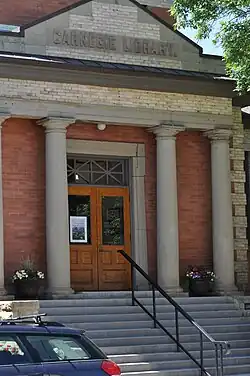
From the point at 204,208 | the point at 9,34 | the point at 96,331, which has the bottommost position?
the point at 96,331

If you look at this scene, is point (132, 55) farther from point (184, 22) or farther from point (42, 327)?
point (42, 327)

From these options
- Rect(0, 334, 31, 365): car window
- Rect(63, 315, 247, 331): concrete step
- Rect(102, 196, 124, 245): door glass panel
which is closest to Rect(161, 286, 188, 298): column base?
Rect(63, 315, 247, 331): concrete step

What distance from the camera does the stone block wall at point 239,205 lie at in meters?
18.9

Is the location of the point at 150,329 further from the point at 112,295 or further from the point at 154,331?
the point at 112,295

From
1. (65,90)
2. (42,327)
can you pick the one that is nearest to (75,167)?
(65,90)

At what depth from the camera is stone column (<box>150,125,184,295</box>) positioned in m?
17.3

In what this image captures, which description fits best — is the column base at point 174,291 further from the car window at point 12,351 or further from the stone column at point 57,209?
the car window at point 12,351

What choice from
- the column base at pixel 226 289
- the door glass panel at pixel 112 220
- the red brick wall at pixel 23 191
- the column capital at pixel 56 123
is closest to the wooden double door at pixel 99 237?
the door glass panel at pixel 112 220

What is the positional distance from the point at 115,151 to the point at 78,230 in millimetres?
1894

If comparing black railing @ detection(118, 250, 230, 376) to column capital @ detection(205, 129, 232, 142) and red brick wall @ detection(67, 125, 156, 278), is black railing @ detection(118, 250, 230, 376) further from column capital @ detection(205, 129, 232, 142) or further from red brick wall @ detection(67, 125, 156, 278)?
column capital @ detection(205, 129, 232, 142)

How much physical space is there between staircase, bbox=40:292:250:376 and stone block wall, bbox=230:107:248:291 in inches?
67.0

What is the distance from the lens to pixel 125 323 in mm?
15250

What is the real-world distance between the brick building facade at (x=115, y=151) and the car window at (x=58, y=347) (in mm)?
7077

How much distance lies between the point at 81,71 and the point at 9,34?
1655 mm
